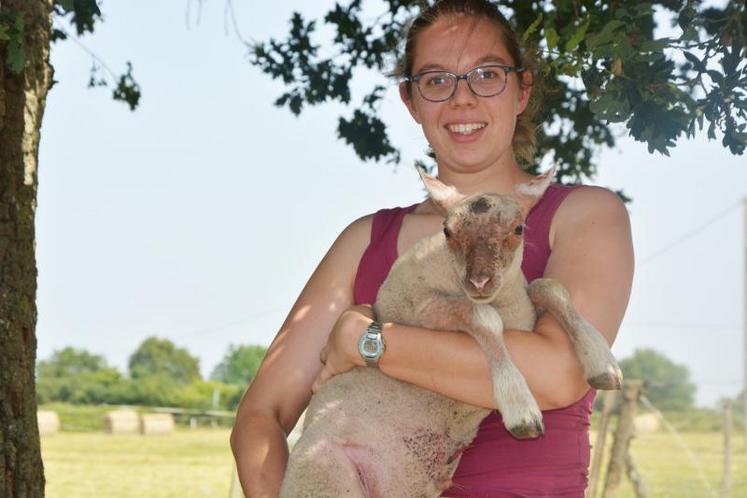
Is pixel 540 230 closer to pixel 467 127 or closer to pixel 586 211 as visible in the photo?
pixel 586 211

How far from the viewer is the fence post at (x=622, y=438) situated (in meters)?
9.88

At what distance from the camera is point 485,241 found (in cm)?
297

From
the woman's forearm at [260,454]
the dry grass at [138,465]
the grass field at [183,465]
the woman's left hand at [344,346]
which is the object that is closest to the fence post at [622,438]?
the grass field at [183,465]

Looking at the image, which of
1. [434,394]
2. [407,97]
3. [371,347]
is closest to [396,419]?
[434,394]

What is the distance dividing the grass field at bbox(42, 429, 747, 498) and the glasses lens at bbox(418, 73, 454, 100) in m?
9.24

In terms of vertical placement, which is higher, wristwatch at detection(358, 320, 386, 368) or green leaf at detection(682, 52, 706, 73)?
green leaf at detection(682, 52, 706, 73)

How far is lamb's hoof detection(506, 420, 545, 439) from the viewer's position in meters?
2.88

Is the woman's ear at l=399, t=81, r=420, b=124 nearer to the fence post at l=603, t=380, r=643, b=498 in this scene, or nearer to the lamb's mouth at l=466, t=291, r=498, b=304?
the lamb's mouth at l=466, t=291, r=498, b=304

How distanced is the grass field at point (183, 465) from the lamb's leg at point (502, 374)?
9580 mm

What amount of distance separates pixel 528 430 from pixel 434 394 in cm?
42

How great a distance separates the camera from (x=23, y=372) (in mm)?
4129

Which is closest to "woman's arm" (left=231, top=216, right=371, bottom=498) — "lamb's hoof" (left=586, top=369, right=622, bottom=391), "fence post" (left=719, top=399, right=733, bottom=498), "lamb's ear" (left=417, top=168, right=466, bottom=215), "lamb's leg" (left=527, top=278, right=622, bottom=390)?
"lamb's ear" (left=417, top=168, right=466, bottom=215)

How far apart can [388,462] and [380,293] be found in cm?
58

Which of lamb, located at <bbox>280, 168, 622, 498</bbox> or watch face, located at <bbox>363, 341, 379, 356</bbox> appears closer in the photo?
lamb, located at <bbox>280, 168, 622, 498</bbox>
